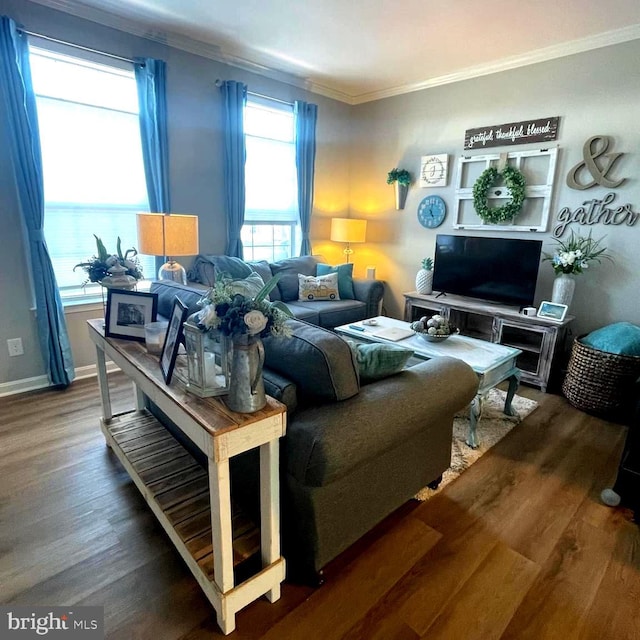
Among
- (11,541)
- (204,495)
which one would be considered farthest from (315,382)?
(11,541)

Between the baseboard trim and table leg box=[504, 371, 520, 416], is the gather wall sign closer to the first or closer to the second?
table leg box=[504, 371, 520, 416]

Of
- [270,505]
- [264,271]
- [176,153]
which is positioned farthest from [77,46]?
[270,505]

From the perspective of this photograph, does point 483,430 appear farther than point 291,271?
No

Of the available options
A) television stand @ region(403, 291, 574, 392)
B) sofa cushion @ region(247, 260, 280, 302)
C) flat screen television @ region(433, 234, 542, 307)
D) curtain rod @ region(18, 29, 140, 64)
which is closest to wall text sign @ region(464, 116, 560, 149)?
flat screen television @ region(433, 234, 542, 307)

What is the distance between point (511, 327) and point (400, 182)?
2.12m

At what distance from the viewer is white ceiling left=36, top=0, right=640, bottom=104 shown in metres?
2.78

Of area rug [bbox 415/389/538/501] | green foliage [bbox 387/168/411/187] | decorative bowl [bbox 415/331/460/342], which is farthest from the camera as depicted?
green foliage [bbox 387/168/411/187]

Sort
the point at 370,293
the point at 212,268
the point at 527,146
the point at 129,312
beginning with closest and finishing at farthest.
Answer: the point at 129,312 → the point at 527,146 → the point at 212,268 → the point at 370,293

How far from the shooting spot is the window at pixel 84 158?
2.92 m

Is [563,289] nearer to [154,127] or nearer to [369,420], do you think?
[369,420]

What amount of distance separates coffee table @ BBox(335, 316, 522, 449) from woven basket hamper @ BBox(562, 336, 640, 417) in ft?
2.01

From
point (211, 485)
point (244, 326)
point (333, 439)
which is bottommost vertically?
point (211, 485)

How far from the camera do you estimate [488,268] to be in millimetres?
3807

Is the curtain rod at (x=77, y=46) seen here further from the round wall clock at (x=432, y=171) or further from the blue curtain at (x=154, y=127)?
the round wall clock at (x=432, y=171)
